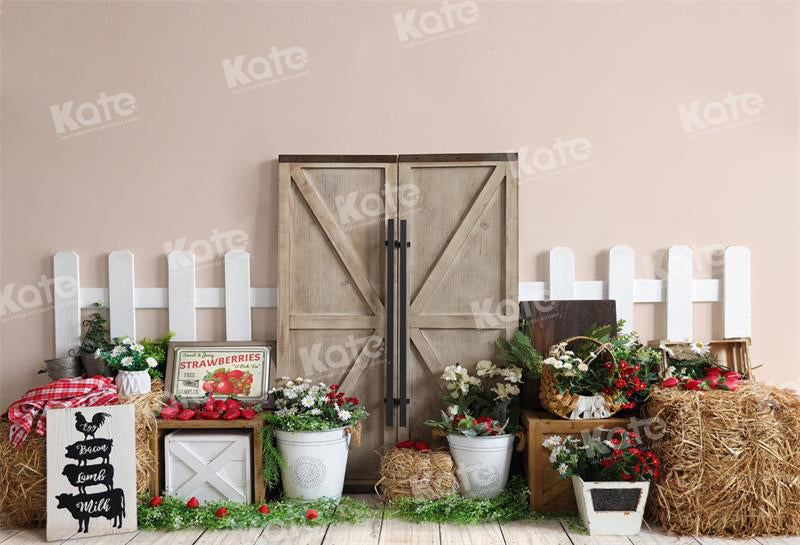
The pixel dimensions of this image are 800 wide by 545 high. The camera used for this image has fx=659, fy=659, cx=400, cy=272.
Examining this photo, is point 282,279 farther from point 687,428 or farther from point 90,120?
point 687,428

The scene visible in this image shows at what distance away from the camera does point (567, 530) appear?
126 inches

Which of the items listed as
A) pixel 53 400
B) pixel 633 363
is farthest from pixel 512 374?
pixel 53 400

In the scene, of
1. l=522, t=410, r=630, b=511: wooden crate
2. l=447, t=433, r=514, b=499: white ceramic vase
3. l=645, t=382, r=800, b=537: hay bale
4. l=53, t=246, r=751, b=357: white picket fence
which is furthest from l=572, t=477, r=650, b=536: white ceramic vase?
l=53, t=246, r=751, b=357: white picket fence

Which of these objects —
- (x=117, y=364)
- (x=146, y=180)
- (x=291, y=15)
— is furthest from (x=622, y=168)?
(x=117, y=364)

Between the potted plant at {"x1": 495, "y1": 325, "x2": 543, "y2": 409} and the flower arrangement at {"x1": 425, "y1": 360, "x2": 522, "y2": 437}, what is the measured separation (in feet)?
0.19

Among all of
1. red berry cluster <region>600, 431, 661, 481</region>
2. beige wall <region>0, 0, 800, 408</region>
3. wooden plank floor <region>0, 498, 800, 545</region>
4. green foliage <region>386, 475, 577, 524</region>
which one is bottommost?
wooden plank floor <region>0, 498, 800, 545</region>

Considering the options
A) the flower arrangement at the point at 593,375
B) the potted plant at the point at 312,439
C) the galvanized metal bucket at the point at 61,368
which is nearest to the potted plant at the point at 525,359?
the flower arrangement at the point at 593,375

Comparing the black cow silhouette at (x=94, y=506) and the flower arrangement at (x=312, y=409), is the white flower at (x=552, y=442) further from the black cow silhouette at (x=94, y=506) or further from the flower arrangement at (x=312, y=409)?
the black cow silhouette at (x=94, y=506)

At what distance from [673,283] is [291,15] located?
2.79 meters

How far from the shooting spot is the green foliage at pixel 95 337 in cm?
381

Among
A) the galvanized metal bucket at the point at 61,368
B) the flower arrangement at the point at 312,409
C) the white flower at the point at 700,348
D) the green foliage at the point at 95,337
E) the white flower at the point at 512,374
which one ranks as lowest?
the flower arrangement at the point at 312,409

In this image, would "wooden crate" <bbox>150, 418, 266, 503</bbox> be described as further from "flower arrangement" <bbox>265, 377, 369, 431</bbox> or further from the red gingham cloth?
the red gingham cloth

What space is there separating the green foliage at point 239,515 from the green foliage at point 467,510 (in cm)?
18

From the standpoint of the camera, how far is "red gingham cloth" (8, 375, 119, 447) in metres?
3.22
